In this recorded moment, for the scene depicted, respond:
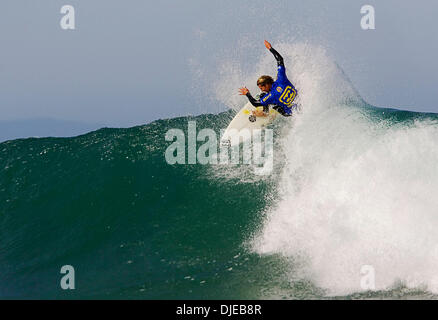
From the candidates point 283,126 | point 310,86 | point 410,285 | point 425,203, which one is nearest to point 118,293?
point 410,285

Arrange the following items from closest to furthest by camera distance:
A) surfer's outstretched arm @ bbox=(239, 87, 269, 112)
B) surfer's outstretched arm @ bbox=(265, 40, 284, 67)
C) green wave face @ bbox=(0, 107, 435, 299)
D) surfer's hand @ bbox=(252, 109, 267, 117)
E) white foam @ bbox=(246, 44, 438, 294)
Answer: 1. white foam @ bbox=(246, 44, 438, 294)
2. green wave face @ bbox=(0, 107, 435, 299)
3. surfer's outstretched arm @ bbox=(265, 40, 284, 67)
4. surfer's outstretched arm @ bbox=(239, 87, 269, 112)
5. surfer's hand @ bbox=(252, 109, 267, 117)

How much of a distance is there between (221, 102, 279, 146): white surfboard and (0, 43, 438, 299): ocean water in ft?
1.28

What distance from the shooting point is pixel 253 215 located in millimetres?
8953

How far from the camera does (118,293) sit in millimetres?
7066

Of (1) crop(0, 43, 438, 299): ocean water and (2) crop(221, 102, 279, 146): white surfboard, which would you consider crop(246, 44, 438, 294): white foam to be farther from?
(2) crop(221, 102, 279, 146): white surfboard

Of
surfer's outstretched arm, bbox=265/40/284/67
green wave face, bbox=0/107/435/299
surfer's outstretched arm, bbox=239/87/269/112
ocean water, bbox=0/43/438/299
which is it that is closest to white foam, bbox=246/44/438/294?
ocean water, bbox=0/43/438/299

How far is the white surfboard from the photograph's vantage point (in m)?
11.0

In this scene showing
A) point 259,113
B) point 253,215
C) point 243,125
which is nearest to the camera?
point 253,215

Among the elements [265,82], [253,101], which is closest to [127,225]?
[253,101]

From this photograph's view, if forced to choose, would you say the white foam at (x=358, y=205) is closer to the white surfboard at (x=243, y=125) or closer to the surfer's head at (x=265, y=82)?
the white surfboard at (x=243, y=125)

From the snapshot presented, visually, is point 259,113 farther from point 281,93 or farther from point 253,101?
point 281,93

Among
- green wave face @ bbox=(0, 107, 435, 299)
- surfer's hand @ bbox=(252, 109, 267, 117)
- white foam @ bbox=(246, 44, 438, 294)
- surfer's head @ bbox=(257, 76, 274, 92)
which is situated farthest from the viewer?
surfer's hand @ bbox=(252, 109, 267, 117)

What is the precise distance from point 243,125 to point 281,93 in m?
1.89

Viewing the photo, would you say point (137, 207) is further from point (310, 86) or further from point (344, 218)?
point (310, 86)
